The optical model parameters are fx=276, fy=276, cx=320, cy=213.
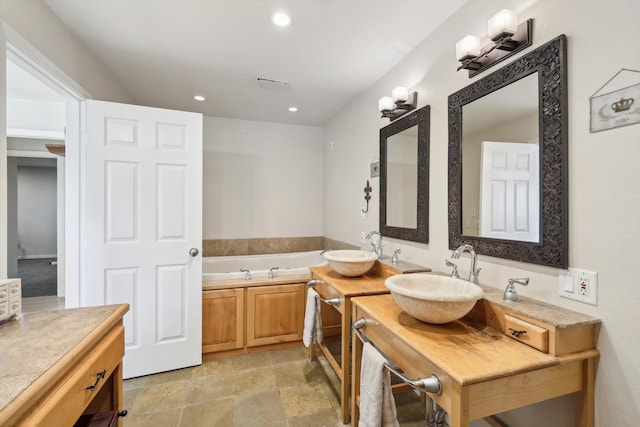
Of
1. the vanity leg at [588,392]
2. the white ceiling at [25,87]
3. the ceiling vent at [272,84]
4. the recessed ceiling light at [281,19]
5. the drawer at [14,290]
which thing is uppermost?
the ceiling vent at [272,84]

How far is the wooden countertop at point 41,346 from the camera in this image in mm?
674

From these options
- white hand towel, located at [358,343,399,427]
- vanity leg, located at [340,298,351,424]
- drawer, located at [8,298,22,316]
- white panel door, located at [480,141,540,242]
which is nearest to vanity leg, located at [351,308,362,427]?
vanity leg, located at [340,298,351,424]

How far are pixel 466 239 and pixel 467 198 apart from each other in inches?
9.3

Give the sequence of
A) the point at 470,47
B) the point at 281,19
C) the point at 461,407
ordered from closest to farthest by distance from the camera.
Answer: the point at 461,407 → the point at 470,47 → the point at 281,19

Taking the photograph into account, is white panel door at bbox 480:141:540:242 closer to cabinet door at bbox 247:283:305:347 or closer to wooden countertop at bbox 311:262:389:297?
wooden countertop at bbox 311:262:389:297

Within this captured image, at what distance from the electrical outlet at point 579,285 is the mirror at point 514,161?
0.15 ft

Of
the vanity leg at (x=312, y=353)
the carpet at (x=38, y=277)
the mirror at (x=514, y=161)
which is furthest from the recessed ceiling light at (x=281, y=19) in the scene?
the carpet at (x=38, y=277)

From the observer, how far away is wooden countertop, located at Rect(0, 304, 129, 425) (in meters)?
0.67

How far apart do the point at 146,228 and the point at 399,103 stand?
2.17 meters

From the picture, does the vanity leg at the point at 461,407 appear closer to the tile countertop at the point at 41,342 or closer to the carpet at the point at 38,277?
the tile countertop at the point at 41,342

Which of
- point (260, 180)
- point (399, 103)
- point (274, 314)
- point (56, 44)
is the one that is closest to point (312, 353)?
point (274, 314)

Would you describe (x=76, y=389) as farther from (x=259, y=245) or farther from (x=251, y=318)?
(x=259, y=245)

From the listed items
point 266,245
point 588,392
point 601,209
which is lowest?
point 588,392

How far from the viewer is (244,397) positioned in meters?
1.91
